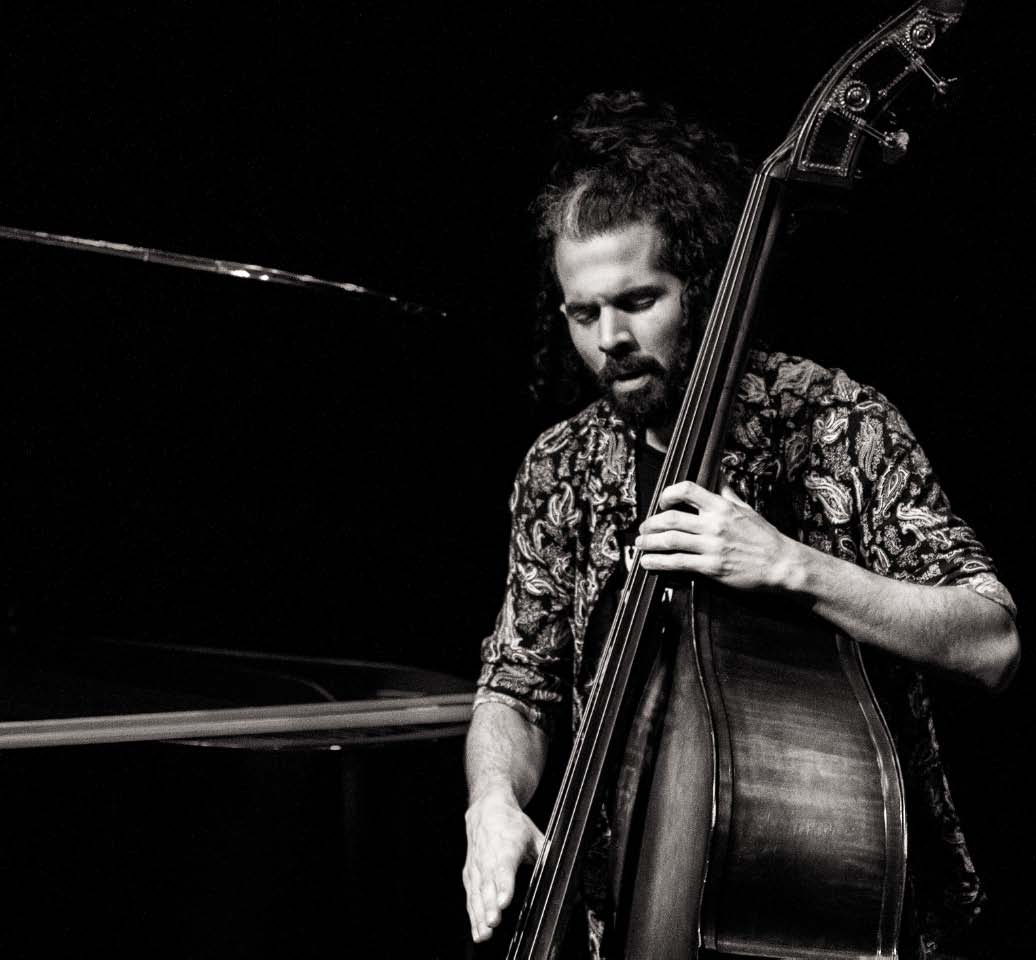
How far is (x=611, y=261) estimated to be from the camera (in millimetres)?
1704

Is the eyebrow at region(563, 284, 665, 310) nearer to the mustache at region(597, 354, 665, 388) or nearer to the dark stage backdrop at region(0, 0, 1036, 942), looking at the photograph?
the mustache at region(597, 354, 665, 388)

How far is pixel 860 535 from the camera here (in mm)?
1562

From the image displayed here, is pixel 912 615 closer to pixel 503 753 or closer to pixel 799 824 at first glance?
pixel 799 824

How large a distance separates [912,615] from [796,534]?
0.28m

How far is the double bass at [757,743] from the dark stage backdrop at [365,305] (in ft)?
2.63

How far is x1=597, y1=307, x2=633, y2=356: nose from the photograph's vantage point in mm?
1659

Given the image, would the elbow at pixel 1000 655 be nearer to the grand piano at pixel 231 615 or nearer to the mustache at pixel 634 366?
the mustache at pixel 634 366

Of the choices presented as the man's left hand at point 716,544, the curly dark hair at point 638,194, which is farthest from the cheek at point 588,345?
the man's left hand at point 716,544

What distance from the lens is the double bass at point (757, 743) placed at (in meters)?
1.18

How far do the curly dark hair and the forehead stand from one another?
0.05 ft

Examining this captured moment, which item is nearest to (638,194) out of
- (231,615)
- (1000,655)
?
(1000,655)

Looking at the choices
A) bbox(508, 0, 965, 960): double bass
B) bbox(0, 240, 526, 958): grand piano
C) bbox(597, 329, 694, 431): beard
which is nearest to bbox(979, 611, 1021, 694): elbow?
bbox(508, 0, 965, 960): double bass

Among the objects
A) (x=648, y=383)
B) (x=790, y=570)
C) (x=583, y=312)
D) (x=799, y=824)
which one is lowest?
(x=799, y=824)

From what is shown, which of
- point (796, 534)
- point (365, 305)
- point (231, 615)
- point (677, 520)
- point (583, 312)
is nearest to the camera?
point (677, 520)
